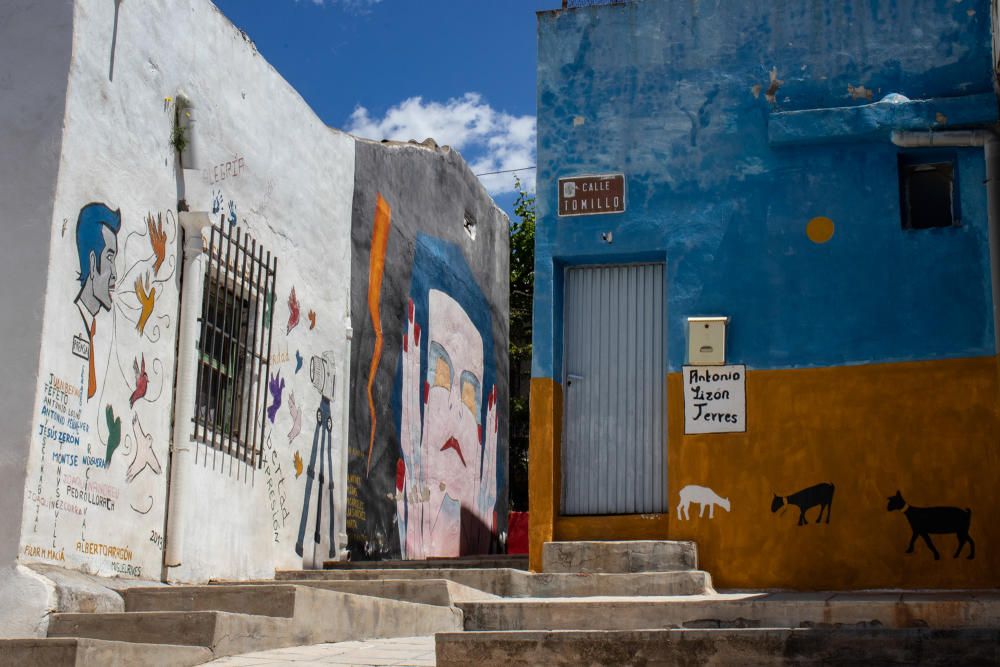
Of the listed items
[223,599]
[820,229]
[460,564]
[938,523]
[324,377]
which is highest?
[820,229]

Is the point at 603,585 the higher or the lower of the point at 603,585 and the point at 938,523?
the lower

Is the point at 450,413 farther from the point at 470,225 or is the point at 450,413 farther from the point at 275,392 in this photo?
the point at 275,392

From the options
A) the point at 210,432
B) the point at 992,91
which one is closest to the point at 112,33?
the point at 210,432

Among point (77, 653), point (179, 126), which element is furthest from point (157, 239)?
point (77, 653)

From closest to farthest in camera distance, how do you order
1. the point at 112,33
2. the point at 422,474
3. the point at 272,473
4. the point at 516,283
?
the point at 112,33, the point at 272,473, the point at 422,474, the point at 516,283

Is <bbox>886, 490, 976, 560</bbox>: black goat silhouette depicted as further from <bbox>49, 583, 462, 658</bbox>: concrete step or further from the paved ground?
the paved ground

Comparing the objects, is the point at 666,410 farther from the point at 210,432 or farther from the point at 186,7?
the point at 186,7

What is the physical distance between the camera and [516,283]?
25.4 metres

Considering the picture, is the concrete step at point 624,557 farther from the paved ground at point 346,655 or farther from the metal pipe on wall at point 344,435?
the metal pipe on wall at point 344,435

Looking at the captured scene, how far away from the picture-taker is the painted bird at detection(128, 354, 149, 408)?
29.7 ft

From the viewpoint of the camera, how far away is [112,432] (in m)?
8.74

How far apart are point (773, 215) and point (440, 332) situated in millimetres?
6255

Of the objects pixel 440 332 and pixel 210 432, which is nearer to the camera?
pixel 210 432

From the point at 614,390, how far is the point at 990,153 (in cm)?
358
